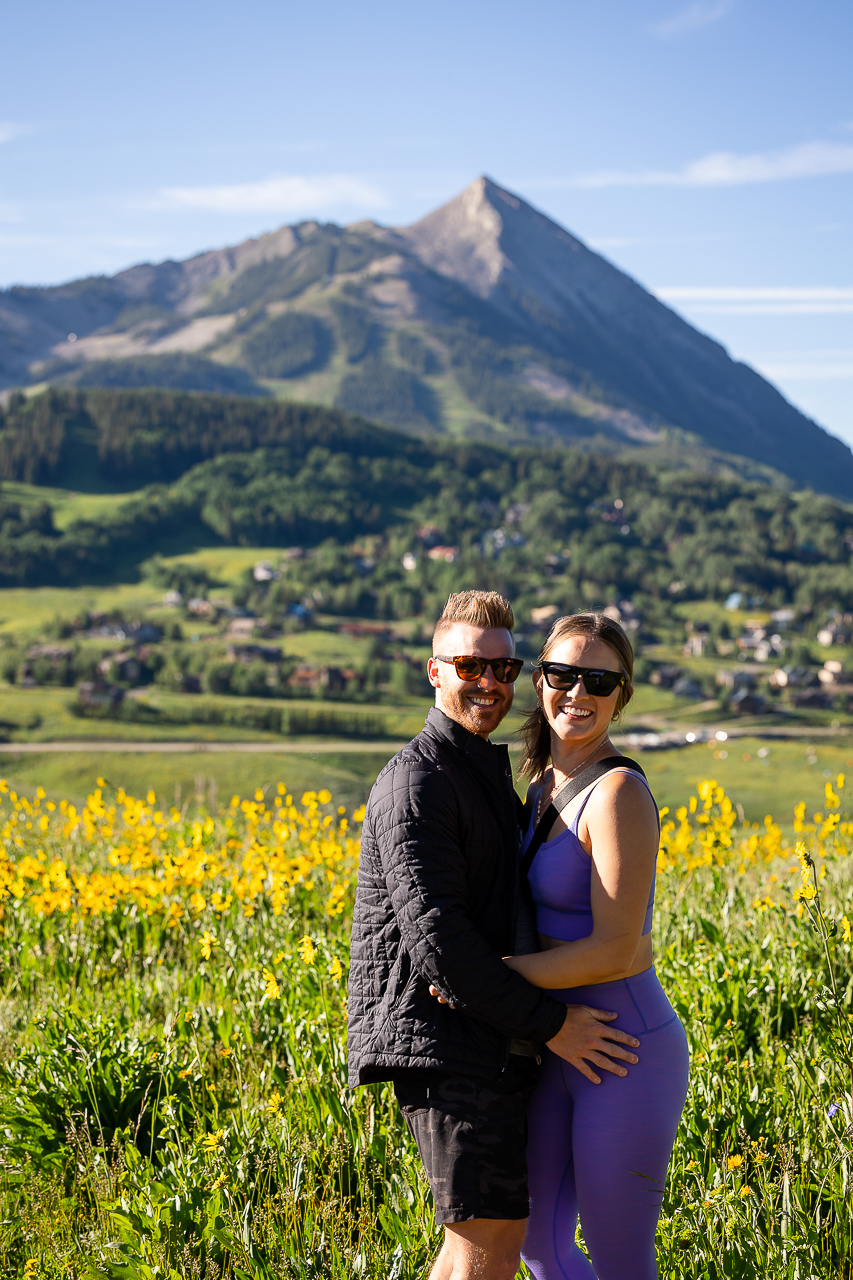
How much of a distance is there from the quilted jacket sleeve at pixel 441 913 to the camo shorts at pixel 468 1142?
0.67 feet

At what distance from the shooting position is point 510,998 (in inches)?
106

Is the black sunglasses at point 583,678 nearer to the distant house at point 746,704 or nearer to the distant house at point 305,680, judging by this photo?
the distant house at point 305,680

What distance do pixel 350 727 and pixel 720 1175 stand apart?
106271 mm

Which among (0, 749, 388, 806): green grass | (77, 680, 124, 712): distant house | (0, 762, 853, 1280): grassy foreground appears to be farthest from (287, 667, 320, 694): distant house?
(0, 762, 853, 1280): grassy foreground

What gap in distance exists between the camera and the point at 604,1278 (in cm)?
290

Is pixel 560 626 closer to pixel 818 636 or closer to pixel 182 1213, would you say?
pixel 182 1213

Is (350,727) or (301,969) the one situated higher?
(301,969)

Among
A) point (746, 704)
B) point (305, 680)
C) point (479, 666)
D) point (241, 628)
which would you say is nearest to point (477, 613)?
point (479, 666)

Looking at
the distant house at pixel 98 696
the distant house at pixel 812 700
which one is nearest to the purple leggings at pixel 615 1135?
the distant house at pixel 98 696

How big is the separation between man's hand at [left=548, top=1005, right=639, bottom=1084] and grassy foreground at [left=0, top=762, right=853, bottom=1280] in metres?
0.61

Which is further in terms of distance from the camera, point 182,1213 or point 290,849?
point 290,849

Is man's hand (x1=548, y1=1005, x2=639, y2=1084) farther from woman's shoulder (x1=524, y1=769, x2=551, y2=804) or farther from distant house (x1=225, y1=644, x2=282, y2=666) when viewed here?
distant house (x1=225, y1=644, x2=282, y2=666)

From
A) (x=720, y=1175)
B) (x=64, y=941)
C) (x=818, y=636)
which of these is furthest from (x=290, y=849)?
(x=818, y=636)

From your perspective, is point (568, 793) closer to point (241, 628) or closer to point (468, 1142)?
point (468, 1142)
